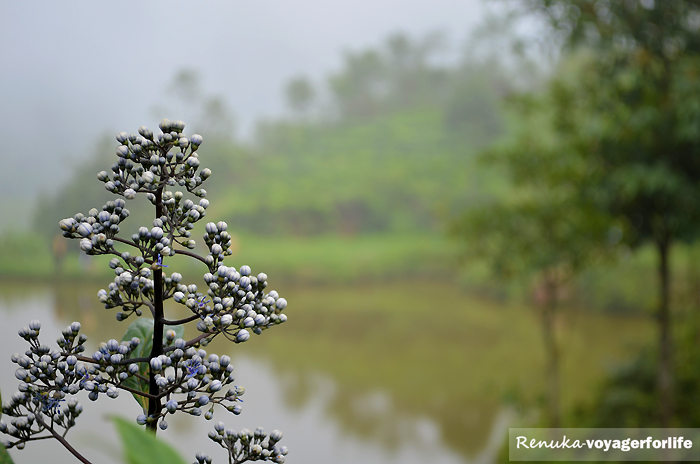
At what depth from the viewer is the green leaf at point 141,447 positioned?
0.77 ft

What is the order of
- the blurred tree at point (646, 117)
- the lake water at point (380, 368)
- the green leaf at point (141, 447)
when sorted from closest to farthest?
the green leaf at point (141, 447) → the blurred tree at point (646, 117) → the lake water at point (380, 368)

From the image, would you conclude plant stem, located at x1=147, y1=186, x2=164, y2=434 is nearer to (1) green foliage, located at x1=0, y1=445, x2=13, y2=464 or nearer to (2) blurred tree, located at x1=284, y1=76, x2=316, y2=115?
(1) green foliage, located at x1=0, y1=445, x2=13, y2=464

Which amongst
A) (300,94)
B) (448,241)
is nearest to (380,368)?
(448,241)

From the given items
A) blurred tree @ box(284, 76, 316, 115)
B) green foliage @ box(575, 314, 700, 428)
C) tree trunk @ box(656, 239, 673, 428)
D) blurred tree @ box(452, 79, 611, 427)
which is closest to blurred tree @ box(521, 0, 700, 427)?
tree trunk @ box(656, 239, 673, 428)

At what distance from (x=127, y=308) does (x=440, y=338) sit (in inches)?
201

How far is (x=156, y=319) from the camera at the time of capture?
15.5 inches

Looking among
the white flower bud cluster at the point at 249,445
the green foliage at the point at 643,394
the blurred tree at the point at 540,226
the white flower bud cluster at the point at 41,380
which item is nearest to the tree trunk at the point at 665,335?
the blurred tree at the point at 540,226

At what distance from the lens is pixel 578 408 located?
3182mm

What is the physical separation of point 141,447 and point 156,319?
0.52 ft

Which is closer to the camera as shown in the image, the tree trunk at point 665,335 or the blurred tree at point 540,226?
the tree trunk at point 665,335

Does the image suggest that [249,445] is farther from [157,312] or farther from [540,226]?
[540,226]

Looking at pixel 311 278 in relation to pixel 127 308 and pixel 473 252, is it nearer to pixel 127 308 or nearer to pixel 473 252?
pixel 473 252

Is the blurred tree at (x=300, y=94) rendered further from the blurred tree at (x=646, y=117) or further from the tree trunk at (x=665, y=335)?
the tree trunk at (x=665, y=335)

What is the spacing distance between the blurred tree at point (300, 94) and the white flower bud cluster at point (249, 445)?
22.8 ft
